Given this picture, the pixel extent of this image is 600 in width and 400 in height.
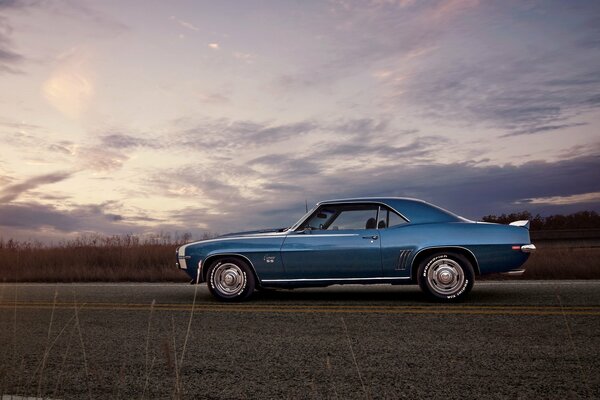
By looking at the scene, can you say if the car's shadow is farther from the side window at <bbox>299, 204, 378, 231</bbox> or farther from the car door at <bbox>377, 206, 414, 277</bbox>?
the side window at <bbox>299, 204, 378, 231</bbox>

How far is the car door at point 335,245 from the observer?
8945 mm

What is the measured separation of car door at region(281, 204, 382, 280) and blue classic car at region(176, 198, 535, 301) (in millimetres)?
14

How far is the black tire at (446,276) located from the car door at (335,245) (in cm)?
65

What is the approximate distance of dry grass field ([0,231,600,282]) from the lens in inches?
556

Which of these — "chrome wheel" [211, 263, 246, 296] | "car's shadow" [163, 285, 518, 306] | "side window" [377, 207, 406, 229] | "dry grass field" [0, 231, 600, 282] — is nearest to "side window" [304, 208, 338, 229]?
"side window" [377, 207, 406, 229]

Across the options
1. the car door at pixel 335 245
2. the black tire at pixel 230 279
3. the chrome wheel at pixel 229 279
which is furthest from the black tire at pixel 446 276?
the chrome wheel at pixel 229 279

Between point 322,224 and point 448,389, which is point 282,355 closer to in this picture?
point 448,389

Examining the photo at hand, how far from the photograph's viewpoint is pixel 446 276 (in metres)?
8.64

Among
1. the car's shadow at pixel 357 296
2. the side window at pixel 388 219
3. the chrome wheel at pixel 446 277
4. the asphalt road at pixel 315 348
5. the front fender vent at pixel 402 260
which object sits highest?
the side window at pixel 388 219

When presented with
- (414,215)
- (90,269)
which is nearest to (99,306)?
(414,215)

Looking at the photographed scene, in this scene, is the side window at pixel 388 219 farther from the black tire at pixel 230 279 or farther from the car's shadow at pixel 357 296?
the black tire at pixel 230 279

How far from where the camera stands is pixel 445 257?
8.72m

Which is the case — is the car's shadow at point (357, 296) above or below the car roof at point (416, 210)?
below

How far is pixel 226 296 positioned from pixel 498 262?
154 inches
